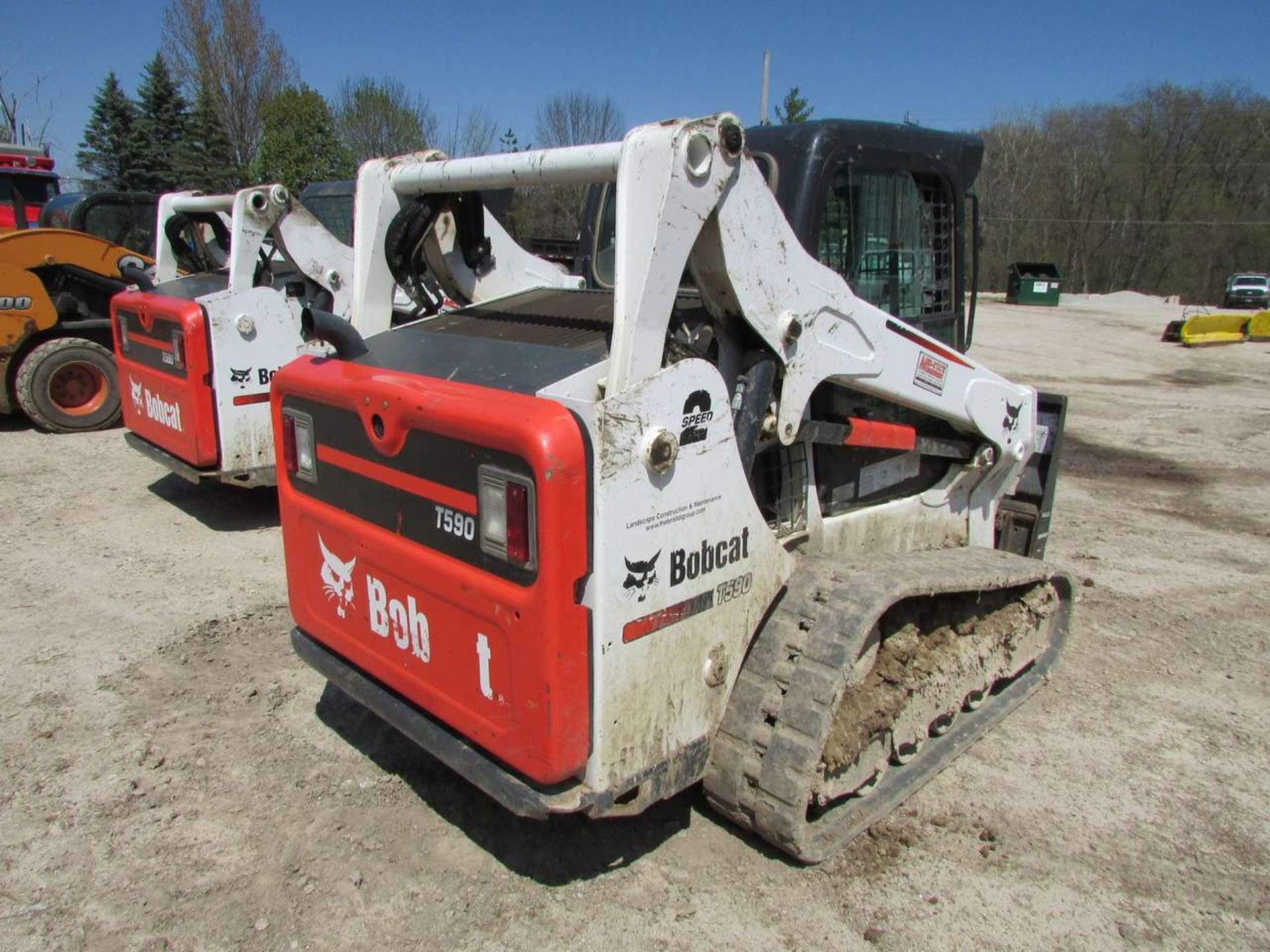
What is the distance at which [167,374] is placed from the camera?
19.5 ft

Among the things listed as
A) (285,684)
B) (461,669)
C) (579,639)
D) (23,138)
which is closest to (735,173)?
(579,639)

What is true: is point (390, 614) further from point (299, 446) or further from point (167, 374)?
point (167, 374)

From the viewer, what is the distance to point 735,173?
2414 mm

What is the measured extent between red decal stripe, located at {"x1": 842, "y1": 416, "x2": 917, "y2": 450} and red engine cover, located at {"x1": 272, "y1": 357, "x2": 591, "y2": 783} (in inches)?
51.5

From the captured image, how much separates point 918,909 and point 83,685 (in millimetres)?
3362

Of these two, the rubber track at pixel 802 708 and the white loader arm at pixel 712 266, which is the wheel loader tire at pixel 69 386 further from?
the rubber track at pixel 802 708

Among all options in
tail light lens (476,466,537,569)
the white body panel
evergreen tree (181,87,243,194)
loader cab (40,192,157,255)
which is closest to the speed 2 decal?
the white body panel

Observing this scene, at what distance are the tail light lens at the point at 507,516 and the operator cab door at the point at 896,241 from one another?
1.48m

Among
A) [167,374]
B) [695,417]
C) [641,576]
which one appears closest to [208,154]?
[167,374]

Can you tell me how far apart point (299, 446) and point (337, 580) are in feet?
1.47

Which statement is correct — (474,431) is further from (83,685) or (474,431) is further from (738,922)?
(83,685)

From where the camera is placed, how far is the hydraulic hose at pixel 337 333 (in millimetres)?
2834

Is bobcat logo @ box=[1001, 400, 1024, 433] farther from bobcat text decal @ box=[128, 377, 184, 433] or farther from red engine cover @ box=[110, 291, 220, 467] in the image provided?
bobcat text decal @ box=[128, 377, 184, 433]

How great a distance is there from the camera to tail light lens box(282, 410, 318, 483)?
295cm
